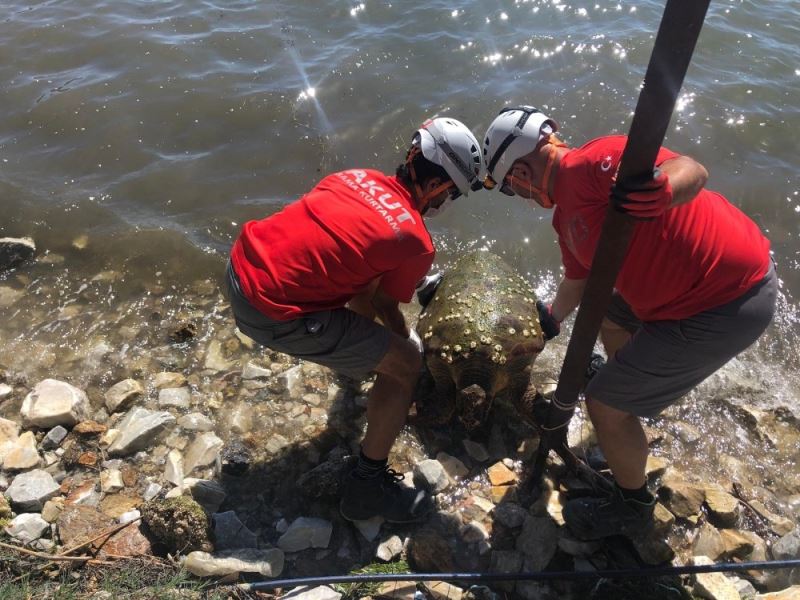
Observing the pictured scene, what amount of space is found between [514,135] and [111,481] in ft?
9.89

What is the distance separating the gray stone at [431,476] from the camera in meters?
3.55

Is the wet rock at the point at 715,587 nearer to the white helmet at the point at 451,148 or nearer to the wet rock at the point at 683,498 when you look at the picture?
the wet rock at the point at 683,498

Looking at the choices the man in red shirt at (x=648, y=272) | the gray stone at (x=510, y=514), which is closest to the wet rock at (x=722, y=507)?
the man in red shirt at (x=648, y=272)

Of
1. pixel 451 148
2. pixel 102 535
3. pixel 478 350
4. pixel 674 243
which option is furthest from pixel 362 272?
pixel 102 535

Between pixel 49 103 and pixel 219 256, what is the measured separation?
3.82 metres

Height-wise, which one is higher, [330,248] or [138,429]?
[330,248]

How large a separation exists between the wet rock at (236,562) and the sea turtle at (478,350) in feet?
4.43

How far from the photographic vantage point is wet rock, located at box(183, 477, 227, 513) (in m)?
3.35

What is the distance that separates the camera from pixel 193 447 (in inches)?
147

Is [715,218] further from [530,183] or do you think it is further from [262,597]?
[262,597]

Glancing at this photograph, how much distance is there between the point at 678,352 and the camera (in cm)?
277

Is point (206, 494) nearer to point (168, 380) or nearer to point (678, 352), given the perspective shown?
point (168, 380)

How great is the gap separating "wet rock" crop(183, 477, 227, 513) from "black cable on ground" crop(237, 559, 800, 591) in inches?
24.4

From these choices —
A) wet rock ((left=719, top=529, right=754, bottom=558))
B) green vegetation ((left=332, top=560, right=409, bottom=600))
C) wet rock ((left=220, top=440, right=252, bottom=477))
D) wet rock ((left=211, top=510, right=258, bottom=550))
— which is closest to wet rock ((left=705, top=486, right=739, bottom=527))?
wet rock ((left=719, top=529, right=754, bottom=558))
